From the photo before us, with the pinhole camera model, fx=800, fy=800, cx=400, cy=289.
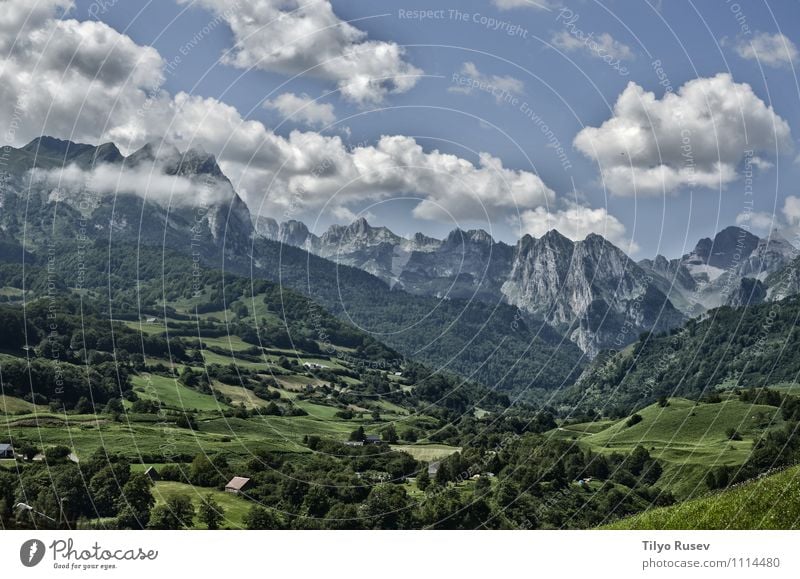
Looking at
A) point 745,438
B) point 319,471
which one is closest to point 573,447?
point 745,438

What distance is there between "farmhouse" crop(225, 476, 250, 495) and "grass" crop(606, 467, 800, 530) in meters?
68.3

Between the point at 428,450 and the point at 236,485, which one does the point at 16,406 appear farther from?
the point at 428,450

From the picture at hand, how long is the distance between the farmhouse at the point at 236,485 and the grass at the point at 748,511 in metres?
68.3

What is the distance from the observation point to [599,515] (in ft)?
422

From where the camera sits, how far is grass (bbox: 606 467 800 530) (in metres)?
35.2

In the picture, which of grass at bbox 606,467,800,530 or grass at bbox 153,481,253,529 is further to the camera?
grass at bbox 153,481,253,529

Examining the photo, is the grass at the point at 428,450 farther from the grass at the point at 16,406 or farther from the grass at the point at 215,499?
the grass at the point at 16,406

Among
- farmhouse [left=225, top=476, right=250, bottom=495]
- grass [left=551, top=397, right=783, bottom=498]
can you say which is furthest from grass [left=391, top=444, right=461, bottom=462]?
farmhouse [left=225, top=476, right=250, bottom=495]

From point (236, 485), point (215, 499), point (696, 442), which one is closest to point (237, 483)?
point (236, 485)

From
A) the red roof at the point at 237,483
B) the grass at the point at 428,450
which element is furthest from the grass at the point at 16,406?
the grass at the point at 428,450

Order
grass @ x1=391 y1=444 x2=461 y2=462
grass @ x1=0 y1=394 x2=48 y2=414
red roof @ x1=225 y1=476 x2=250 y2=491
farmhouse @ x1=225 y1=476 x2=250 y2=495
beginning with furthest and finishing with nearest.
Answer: grass @ x1=0 y1=394 x2=48 y2=414
grass @ x1=391 y1=444 x2=461 y2=462
red roof @ x1=225 y1=476 x2=250 y2=491
farmhouse @ x1=225 y1=476 x2=250 y2=495

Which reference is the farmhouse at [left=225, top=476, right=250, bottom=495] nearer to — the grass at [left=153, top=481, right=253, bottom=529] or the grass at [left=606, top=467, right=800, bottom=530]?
the grass at [left=153, top=481, right=253, bottom=529]

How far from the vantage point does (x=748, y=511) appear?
3597 centimetres
